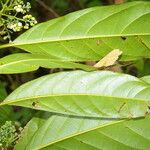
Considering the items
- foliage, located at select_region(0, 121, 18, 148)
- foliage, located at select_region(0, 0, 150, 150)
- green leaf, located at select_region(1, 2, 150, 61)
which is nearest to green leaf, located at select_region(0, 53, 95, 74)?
foliage, located at select_region(0, 0, 150, 150)

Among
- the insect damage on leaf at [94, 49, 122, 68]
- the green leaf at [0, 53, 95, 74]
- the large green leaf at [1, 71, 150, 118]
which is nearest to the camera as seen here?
the large green leaf at [1, 71, 150, 118]

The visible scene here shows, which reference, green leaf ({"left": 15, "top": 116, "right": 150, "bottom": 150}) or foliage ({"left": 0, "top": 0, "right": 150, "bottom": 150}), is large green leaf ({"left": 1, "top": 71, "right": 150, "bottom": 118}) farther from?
green leaf ({"left": 15, "top": 116, "right": 150, "bottom": 150})

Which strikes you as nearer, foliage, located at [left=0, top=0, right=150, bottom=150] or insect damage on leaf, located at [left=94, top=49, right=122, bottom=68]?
foliage, located at [left=0, top=0, right=150, bottom=150]

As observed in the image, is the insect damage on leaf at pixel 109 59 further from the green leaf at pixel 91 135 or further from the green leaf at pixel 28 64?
the green leaf at pixel 91 135

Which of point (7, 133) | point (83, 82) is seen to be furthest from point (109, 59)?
point (7, 133)

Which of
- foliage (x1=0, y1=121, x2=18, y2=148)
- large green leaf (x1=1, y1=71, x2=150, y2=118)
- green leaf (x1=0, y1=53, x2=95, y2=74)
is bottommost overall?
foliage (x1=0, y1=121, x2=18, y2=148)

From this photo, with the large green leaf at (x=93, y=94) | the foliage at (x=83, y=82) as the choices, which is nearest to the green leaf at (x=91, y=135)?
the foliage at (x=83, y=82)

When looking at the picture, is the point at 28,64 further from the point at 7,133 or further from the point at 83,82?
the point at 7,133

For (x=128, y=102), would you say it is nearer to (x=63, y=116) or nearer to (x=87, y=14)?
(x=63, y=116)

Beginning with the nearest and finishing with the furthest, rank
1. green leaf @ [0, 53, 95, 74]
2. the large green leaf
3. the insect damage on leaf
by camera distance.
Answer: the large green leaf → green leaf @ [0, 53, 95, 74] → the insect damage on leaf

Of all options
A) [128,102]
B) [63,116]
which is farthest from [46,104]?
[128,102]
